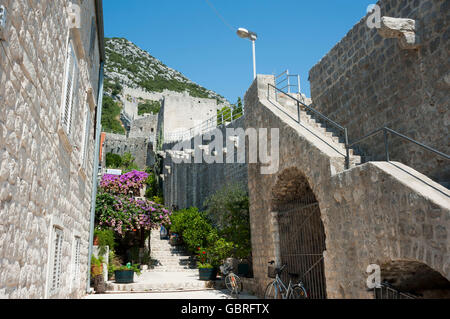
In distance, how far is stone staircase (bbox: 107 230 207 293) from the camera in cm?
1088

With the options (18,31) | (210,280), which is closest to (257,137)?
(210,280)

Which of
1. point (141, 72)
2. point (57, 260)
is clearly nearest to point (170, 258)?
point (57, 260)

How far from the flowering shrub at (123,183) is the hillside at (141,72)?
50.5 meters

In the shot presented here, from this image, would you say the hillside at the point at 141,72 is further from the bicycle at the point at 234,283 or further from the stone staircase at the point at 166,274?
the bicycle at the point at 234,283

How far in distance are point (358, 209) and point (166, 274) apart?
10704mm

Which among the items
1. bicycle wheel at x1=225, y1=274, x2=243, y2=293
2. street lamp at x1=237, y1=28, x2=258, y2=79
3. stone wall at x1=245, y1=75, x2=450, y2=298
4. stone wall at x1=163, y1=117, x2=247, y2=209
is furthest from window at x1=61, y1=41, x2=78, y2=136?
stone wall at x1=163, y1=117, x2=247, y2=209

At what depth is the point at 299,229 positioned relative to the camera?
7.54m

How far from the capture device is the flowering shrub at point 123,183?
20203mm

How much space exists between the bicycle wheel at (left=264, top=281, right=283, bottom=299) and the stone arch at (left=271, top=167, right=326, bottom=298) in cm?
42

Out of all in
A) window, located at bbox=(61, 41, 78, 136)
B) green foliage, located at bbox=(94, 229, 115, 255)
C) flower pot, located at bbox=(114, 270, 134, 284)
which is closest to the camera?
window, located at bbox=(61, 41, 78, 136)

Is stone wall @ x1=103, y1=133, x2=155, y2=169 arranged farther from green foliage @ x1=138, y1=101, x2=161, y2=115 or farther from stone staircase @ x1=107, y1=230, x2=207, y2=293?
green foliage @ x1=138, y1=101, x2=161, y2=115

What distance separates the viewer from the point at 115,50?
3597 inches

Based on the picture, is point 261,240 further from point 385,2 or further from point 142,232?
point 142,232
